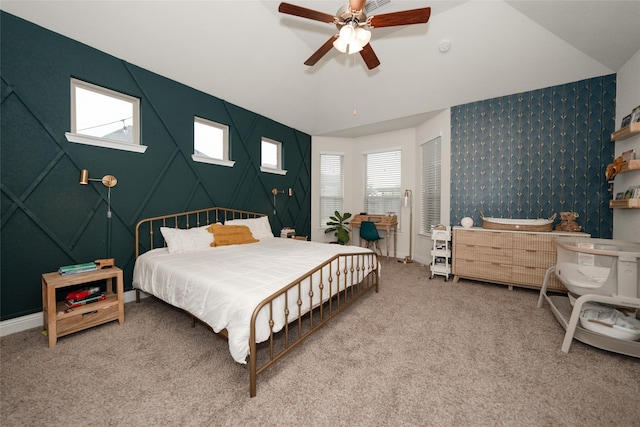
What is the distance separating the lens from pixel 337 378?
170 centimetres

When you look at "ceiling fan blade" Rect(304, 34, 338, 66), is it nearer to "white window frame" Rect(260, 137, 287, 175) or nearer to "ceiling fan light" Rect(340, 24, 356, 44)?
"ceiling fan light" Rect(340, 24, 356, 44)

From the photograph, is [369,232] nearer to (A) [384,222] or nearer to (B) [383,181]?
(A) [384,222]

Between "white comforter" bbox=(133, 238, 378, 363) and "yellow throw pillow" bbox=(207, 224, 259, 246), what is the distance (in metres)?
0.18

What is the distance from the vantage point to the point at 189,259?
2648 millimetres

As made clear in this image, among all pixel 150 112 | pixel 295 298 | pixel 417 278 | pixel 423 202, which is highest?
pixel 150 112

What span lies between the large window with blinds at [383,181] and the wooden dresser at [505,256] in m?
2.11

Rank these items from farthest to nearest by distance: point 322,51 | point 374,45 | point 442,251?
1. point 442,251
2. point 374,45
3. point 322,51

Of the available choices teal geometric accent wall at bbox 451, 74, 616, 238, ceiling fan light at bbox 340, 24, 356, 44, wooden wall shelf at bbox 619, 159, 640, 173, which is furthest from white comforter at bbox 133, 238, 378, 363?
wooden wall shelf at bbox 619, 159, 640, 173

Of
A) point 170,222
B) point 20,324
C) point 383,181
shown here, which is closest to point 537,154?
point 383,181

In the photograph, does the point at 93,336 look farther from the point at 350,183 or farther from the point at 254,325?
the point at 350,183

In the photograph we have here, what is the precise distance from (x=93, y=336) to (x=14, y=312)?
0.88 metres

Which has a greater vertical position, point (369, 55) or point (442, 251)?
point (369, 55)

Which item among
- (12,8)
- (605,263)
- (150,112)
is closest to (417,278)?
(605,263)

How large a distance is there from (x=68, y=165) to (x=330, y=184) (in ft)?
16.1
